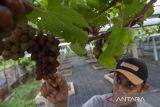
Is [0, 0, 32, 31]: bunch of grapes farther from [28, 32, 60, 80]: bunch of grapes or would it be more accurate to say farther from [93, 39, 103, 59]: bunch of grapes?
[93, 39, 103, 59]: bunch of grapes

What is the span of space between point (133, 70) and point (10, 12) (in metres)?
1.71

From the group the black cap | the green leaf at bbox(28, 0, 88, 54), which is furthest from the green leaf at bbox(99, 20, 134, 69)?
the black cap

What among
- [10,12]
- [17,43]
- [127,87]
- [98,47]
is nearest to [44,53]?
[17,43]

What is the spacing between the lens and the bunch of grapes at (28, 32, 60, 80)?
563 mm

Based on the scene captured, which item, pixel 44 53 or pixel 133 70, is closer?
pixel 44 53

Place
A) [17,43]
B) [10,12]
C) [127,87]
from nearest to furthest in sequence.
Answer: [10,12]
[17,43]
[127,87]

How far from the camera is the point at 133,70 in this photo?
189cm

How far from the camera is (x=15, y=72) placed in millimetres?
9219

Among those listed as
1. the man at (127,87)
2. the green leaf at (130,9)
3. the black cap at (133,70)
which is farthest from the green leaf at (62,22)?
the black cap at (133,70)

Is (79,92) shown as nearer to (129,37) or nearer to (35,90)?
(35,90)

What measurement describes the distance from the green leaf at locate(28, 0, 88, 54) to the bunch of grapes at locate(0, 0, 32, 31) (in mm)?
209

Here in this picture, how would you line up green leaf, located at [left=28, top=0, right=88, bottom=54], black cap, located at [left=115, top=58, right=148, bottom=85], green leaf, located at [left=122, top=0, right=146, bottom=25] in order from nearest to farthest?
1. green leaf, located at [left=28, top=0, right=88, bottom=54]
2. green leaf, located at [left=122, top=0, right=146, bottom=25]
3. black cap, located at [left=115, top=58, right=148, bottom=85]

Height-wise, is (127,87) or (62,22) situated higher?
(62,22)

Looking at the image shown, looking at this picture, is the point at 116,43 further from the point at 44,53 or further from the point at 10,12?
the point at 10,12
